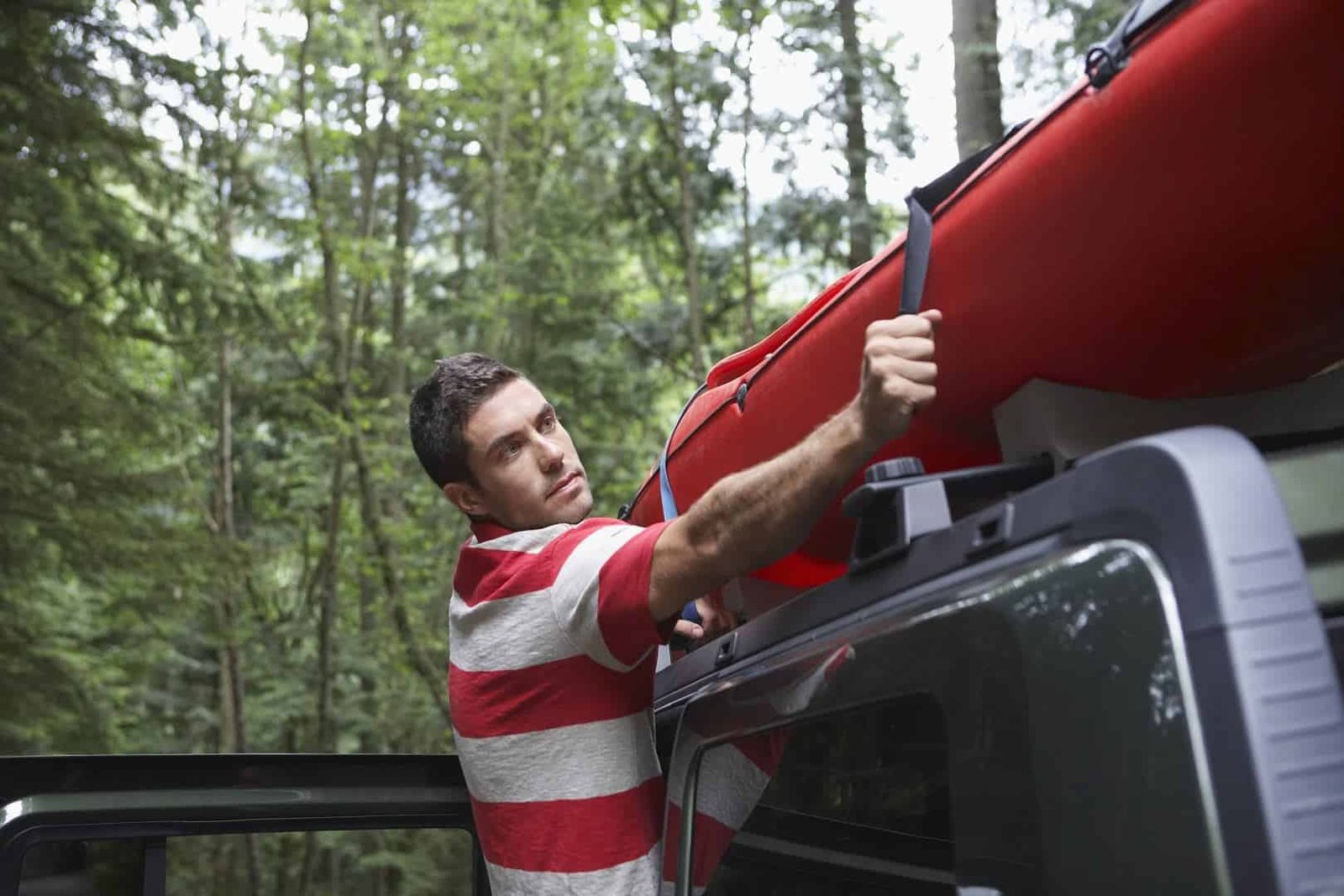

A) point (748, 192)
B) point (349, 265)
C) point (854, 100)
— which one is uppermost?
point (349, 265)

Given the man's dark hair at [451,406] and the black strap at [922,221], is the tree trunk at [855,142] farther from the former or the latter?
the black strap at [922,221]

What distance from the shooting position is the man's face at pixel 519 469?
238cm

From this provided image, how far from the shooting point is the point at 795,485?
1.62 m

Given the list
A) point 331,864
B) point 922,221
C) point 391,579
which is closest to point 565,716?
point 922,221

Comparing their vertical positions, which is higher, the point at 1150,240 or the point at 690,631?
the point at 1150,240

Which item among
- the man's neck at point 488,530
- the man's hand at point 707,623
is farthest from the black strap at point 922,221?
the man's neck at point 488,530

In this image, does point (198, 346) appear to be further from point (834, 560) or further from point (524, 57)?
point (834, 560)

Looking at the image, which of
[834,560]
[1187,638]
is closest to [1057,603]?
[1187,638]

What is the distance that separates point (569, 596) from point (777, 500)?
478mm

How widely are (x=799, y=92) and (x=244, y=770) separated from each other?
740cm

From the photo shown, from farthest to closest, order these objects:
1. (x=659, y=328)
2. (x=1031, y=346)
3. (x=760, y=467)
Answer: (x=659, y=328), (x=760, y=467), (x=1031, y=346)

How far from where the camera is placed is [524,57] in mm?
13398

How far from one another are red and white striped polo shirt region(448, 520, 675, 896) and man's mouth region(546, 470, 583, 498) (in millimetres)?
198

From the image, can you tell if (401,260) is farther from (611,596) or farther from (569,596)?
(611,596)
